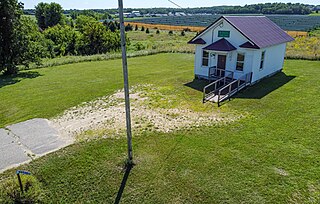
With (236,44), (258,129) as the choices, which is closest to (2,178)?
(258,129)

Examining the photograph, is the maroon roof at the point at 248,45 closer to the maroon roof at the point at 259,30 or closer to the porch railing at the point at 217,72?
the maroon roof at the point at 259,30

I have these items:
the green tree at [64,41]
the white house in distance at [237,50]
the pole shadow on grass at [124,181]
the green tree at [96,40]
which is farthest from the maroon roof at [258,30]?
the green tree at [64,41]

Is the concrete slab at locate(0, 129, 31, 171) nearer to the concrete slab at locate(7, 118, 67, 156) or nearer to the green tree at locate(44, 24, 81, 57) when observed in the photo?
the concrete slab at locate(7, 118, 67, 156)

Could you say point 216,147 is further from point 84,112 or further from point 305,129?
point 84,112

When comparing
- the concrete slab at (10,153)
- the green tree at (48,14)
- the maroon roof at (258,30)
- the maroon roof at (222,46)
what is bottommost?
the concrete slab at (10,153)

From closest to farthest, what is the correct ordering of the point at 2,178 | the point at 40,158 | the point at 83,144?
the point at 2,178, the point at 40,158, the point at 83,144
